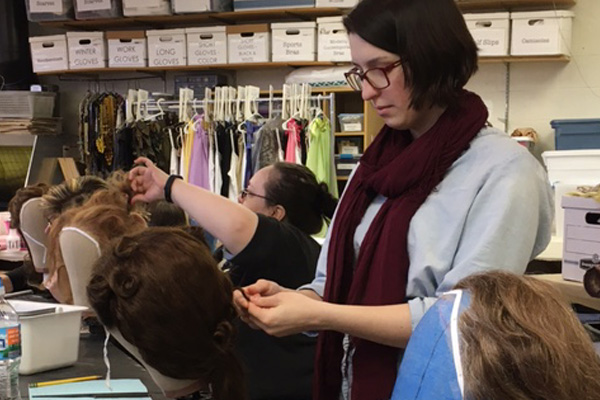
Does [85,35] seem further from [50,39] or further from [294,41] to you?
[294,41]

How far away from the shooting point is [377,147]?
1.49 meters

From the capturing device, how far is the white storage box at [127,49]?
546 centimetres

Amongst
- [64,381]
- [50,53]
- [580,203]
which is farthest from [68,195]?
[50,53]

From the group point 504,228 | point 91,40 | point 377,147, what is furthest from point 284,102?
point 504,228

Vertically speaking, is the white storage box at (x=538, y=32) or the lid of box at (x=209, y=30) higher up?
the lid of box at (x=209, y=30)

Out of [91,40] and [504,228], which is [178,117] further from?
[504,228]

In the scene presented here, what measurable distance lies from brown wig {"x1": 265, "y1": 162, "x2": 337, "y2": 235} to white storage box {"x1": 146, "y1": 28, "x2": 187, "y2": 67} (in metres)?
3.28

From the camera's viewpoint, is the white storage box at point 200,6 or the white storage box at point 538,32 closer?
the white storage box at point 538,32

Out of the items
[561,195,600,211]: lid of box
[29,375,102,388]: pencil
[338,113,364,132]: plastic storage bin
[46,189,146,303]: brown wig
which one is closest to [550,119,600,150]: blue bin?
[338,113,364,132]: plastic storage bin

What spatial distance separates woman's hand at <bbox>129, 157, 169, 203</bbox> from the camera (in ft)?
6.24

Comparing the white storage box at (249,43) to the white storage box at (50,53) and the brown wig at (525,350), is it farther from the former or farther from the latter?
the brown wig at (525,350)

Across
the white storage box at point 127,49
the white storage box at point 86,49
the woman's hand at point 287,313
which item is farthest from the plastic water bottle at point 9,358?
the white storage box at point 86,49

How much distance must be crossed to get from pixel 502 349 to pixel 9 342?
1329 mm

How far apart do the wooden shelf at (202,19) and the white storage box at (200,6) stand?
7cm
